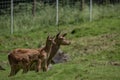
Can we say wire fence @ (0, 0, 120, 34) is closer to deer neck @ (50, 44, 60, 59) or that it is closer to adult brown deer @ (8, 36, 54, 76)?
deer neck @ (50, 44, 60, 59)

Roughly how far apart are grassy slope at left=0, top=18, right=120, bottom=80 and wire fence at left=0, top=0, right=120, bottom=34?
113cm

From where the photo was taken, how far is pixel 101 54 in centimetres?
1560

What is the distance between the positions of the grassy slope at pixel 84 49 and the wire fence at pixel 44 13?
1131 millimetres

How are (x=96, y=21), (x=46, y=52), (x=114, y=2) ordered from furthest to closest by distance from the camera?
(x=114, y=2), (x=96, y=21), (x=46, y=52)

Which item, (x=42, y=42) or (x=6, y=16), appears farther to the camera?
(x=6, y=16)

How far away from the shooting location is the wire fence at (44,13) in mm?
22673

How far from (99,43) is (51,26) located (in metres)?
5.33

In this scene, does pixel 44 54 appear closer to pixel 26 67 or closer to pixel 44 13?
pixel 26 67

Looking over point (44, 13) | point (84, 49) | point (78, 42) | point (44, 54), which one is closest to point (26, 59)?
point (44, 54)

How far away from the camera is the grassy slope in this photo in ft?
39.6

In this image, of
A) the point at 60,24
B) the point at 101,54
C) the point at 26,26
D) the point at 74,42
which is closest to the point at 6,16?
the point at 26,26

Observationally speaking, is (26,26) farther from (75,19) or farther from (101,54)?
(101,54)

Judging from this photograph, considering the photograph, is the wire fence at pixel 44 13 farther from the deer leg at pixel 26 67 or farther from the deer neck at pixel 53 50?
the deer leg at pixel 26 67

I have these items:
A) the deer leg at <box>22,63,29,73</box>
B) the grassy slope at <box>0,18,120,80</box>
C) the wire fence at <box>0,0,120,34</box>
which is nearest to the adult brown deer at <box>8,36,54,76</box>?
the deer leg at <box>22,63,29,73</box>
